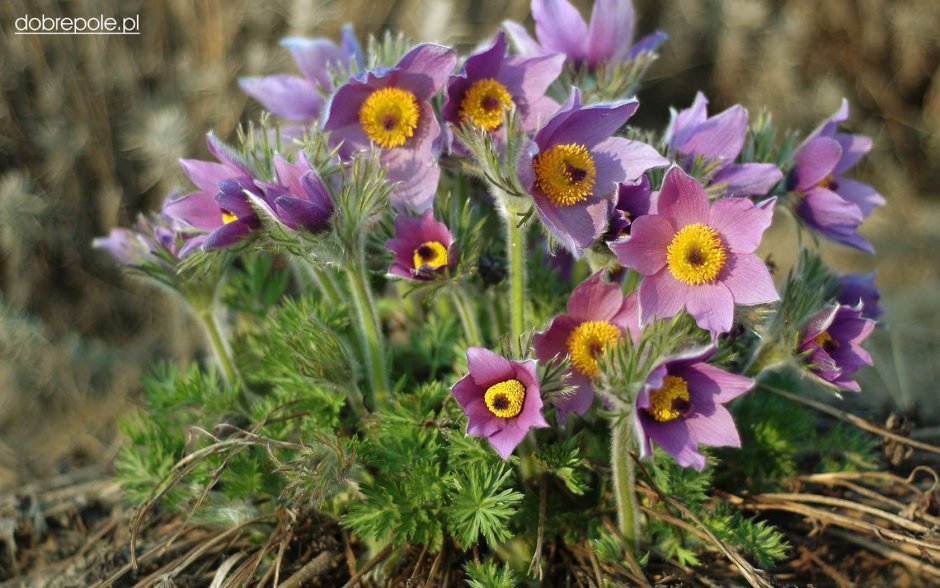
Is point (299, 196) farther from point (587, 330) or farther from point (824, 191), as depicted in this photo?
point (824, 191)

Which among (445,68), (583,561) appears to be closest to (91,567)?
(583,561)

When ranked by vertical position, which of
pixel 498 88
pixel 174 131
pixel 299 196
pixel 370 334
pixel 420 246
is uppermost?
pixel 498 88

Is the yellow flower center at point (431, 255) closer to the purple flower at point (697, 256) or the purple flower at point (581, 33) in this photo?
the purple flower at point (697, 256)

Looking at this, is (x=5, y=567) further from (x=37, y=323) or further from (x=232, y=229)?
(x=37, y=323)

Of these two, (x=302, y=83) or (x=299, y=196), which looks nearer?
(x=299, y=196)

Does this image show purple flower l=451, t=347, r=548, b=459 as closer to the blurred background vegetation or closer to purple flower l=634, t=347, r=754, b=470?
purple flower l=634, t=347, r=754, b=470

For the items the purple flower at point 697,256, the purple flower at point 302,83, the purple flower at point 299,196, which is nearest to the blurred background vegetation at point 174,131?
the purple flower at point 302,83

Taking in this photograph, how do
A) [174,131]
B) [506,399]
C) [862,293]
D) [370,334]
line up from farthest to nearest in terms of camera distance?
[174,131] → [862,293] → [370,334] → [506,399]

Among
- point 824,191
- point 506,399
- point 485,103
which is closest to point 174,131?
point 485,103
